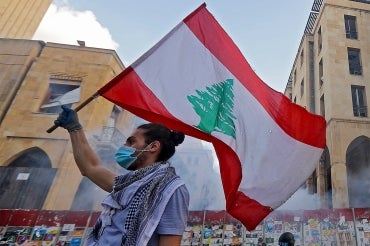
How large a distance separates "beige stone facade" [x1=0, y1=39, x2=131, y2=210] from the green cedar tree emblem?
1008 centimetres

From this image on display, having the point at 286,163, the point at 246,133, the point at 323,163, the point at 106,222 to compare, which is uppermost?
the point at 323,163

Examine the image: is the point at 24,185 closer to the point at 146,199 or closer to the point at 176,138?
the point at 176,138

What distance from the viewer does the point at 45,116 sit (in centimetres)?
1322

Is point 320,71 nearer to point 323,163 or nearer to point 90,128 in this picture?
point 323,163

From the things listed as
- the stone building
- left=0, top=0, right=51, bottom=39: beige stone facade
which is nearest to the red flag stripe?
the stone building

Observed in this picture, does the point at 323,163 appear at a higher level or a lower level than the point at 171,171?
higher

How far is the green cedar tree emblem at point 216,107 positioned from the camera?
3.29 meters

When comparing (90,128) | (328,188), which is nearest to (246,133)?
(90,128)

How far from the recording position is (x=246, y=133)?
3.46m

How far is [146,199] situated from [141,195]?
5 cm

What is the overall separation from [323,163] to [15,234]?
14.7 metres

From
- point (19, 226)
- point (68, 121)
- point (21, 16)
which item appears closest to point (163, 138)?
point (68, 121)

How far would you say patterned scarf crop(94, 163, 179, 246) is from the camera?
1421mm

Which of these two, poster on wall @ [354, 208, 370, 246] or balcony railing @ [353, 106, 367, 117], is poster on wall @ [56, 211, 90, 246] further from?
balcony railing @ [353, 106, 367, 117]
